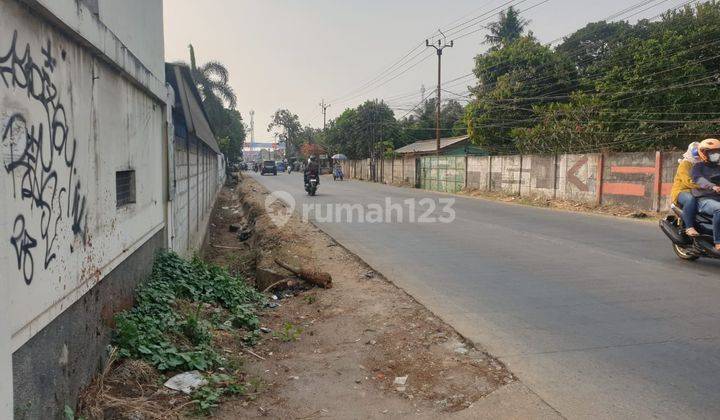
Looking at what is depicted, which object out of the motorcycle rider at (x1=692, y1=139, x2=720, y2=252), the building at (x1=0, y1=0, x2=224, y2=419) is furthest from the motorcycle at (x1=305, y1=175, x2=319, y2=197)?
the building at (x1=0, y1=0, x2=224, y2=419)

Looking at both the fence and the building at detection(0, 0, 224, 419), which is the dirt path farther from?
the fence

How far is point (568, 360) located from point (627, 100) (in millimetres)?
20803

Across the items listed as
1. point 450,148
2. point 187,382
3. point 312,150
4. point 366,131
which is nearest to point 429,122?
point 366,131

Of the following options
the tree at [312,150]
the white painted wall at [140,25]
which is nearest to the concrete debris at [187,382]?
the white painted wall at [140,25]

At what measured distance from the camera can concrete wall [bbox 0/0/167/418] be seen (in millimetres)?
2436

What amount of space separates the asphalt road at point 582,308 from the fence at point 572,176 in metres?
5.94

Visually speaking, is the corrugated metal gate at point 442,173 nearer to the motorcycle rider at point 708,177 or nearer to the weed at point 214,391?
the motorcycle rider at point 708,177

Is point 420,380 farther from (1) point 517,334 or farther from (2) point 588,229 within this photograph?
(2) point 588,229

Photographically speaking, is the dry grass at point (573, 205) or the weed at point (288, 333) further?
the dry grass at point (573, 205)

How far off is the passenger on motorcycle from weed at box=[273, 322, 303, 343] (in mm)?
5911

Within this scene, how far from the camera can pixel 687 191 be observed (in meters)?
7.91

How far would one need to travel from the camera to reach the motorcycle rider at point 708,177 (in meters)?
7.41

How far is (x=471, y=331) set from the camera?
5082 millimetres

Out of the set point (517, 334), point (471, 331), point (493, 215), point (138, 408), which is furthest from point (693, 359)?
point (493, 215)
